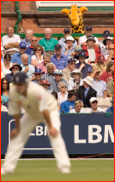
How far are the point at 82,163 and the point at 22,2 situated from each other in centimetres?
1006

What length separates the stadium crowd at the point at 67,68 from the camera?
1213 centimetres

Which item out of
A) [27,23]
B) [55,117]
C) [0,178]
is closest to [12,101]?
[55,117]

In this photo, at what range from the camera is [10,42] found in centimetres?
1503

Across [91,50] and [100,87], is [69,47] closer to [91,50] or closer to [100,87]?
[91,50]

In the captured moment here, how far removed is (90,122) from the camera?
11312mm

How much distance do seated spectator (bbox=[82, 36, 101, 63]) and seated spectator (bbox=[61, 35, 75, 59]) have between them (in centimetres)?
37

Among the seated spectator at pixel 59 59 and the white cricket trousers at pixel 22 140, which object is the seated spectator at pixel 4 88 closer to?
the seated spectator at pixel 59 59

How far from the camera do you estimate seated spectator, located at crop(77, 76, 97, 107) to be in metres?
12.3

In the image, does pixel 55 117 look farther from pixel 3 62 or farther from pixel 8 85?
pixel 3 62

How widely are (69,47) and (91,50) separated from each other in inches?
25.6

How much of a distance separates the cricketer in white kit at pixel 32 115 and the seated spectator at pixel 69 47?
7452mm

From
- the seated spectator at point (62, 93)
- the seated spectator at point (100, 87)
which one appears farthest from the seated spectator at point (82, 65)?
the seated spectator at point (62, 93)

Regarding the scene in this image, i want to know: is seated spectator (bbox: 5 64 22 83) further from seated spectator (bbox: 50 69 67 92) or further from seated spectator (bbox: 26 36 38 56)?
seated spectator (bbox: 26 36 38 56)

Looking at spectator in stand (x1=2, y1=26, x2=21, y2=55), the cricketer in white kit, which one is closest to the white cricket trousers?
the cricketer in white kit
